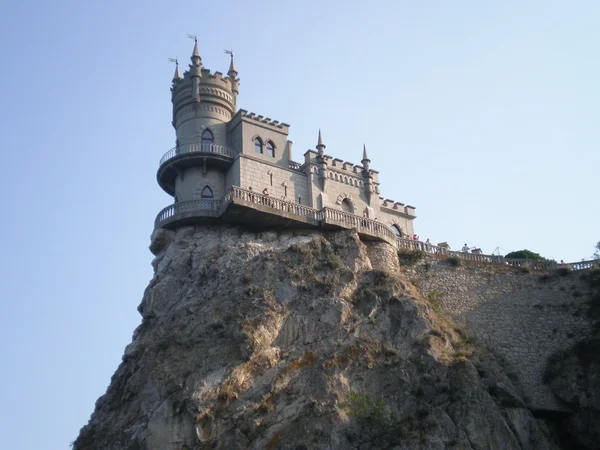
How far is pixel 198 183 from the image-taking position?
139 feet

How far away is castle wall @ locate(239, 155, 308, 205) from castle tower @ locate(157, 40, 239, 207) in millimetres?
1206

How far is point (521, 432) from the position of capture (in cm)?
3512

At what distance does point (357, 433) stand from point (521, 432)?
304 inches

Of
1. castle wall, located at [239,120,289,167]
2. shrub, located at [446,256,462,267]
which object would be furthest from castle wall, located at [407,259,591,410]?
castle wall, located at [239,120,289,167]

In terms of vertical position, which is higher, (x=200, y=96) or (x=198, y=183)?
(x=200, y=96)

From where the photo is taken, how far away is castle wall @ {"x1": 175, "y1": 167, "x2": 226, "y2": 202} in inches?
1656


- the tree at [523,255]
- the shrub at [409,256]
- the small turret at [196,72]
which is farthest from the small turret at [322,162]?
the tree at [523,255]

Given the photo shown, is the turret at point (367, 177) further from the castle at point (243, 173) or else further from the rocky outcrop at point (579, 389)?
the rocky outcrop at point (579, 389)

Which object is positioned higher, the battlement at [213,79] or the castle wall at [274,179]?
the battlement at [213,79]

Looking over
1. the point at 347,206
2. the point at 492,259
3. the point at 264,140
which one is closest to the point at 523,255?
the point at 492,259

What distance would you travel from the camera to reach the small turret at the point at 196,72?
Result: 144 ft

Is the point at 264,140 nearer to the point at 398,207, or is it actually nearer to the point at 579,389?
the point at 398,207

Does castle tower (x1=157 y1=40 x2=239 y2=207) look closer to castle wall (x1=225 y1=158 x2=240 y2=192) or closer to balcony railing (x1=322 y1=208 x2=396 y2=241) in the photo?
castle wall (x1=225 y1=158 x2=240 y2=192)

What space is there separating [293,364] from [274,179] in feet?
40.0
